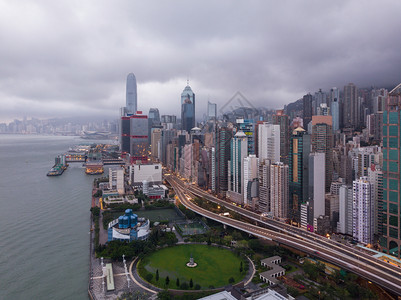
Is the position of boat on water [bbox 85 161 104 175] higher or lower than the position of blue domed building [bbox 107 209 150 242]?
higher

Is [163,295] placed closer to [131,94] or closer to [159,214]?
[159,214]

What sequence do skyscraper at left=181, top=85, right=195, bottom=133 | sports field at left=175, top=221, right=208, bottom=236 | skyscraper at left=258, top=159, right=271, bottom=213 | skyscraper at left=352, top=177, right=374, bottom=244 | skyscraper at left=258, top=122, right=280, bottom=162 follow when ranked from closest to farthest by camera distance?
A: skyscraper at left=352, top=177, right=374, bottom=244, sports field at left=175, top=221, right=208, bottom=236, skyscraper at left=258, top=159, right=271, bottom=213, skyscraper at left=258, top=122, right=280, bottom=162, skyscraper at left=181, top=85, right=195, bottom=133

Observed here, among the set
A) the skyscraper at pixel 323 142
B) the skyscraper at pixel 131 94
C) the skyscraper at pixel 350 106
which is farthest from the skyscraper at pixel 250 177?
the skyscraper at pixel 131 94

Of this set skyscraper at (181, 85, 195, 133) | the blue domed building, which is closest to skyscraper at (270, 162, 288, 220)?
the blue domed building

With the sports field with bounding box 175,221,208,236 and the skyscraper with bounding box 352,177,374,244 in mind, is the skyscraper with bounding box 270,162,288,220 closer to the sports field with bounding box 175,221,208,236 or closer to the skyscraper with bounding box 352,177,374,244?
the skyscraper with bounding box 352,177,374,244

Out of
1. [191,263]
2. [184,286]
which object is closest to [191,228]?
[191,263]

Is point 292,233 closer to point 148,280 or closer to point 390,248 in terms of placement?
point 390,248

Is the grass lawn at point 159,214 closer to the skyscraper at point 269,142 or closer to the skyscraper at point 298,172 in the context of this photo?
the skyscraper at point 298,172
